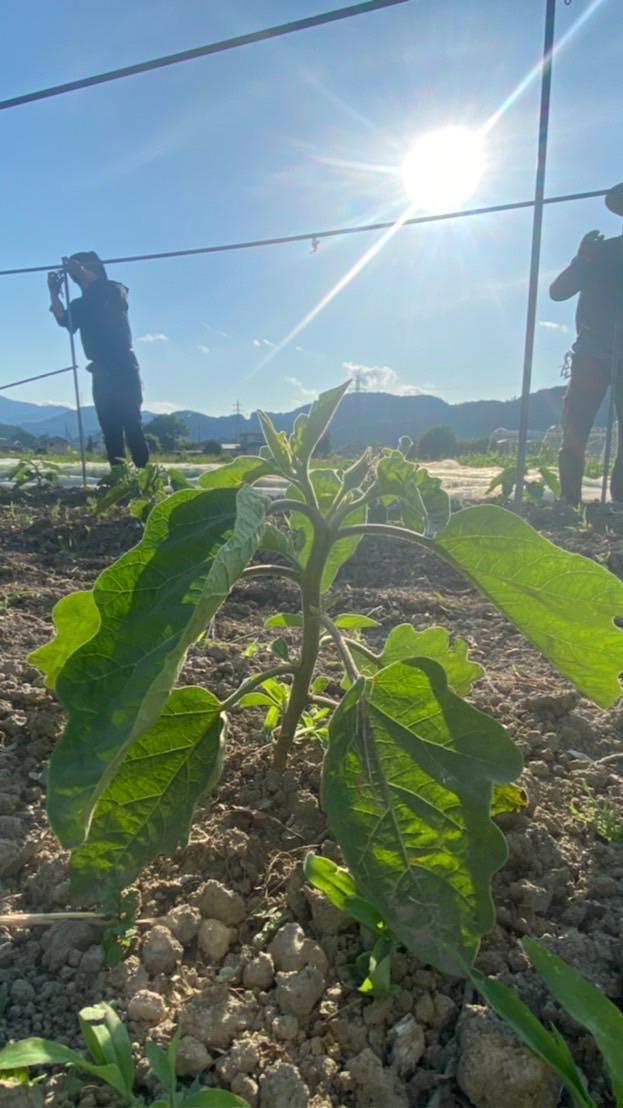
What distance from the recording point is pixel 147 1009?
93 cm

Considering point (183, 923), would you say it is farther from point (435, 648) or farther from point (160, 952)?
point (435, 648)

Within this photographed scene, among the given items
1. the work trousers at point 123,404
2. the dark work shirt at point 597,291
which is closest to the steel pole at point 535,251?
the dark work shirt at point 597,291

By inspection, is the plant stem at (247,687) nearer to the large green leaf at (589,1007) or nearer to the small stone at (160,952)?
the small stone at (160,952)

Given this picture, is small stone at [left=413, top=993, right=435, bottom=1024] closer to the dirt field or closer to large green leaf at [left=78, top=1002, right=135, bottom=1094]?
the dirt field

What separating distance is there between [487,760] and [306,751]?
0.62 metres

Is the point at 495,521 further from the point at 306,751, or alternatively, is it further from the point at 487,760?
the point at 306,751

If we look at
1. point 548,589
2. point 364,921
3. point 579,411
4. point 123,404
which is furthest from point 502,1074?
point 123,404

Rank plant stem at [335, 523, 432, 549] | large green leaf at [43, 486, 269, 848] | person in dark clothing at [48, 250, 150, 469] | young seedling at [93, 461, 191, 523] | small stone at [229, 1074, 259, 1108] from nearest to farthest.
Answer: large green leaf at [43, 486, 269, 848], small stone at [229, 1074, 259, 1108], plant stem at [335, 523, 432, 549], young seedling at [93, 461, 191, 523], person in dark clothing at [48, 250, 150, 469]

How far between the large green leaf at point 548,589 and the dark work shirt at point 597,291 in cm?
A: 534

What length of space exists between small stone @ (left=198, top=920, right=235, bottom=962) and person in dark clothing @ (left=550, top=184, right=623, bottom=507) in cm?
541

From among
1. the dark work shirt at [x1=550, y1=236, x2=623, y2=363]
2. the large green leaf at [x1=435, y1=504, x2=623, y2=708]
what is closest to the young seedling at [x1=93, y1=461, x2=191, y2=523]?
the dark work shirt at [x1=550, y1=236, x2=623, y2=363]

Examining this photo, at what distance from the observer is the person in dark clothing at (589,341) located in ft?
19.0

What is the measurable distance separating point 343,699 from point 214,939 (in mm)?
386

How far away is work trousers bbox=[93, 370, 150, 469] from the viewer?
7219 mm
